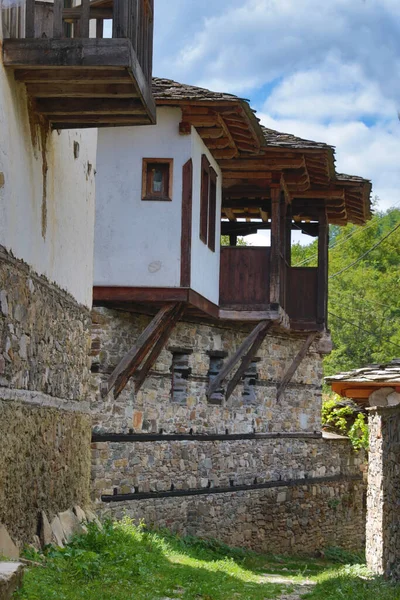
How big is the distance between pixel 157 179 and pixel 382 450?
4486 millimetres

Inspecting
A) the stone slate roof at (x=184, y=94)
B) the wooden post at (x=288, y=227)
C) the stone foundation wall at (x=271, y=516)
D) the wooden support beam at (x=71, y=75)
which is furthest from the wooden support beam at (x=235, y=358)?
the wooden support beam at (x=71, y=75)

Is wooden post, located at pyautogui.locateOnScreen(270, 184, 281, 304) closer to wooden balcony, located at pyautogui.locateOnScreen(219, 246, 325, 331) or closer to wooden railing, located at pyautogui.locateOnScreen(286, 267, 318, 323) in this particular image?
wooden balcony, located at pyautogui.locateOnScreen(219, 246, 325, 331)

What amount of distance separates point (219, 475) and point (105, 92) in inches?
394

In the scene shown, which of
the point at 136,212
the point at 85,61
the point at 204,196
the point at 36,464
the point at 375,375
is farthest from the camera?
the point at 204,196

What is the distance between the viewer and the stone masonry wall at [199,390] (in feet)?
46.2

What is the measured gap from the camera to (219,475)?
56.6 ft

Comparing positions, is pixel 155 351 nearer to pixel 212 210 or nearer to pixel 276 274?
pixel 212 210

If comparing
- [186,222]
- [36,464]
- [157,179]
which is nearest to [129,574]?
[36,464]

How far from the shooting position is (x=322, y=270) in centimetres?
1862

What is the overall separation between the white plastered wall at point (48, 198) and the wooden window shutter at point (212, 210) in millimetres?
4358

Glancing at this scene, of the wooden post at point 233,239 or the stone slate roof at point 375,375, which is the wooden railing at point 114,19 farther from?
the wooden post at point 233,239

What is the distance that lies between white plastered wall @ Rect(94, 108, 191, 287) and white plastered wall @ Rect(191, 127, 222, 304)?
0.29 m

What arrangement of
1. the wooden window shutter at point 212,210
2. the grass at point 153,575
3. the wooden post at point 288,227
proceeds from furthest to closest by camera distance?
the wooden post at point 288,227
the wooden window shutter at point 212,210
the grass at point 153,575

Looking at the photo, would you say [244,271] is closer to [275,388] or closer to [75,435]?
[275,388]
